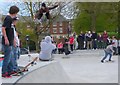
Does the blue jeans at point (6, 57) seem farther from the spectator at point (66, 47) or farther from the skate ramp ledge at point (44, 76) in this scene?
the spectator at point (66, 47)

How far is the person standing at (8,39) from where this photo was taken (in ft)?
22.1

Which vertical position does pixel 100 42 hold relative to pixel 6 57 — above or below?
below

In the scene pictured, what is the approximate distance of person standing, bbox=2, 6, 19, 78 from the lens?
22.1ft

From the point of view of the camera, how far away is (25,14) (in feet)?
116

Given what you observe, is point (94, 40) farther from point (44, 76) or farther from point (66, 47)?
point (44, 76)

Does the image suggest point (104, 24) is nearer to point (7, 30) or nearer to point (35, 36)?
point (35, 36)

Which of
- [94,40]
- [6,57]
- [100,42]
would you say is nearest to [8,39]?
[6,57]

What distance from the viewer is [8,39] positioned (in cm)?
686

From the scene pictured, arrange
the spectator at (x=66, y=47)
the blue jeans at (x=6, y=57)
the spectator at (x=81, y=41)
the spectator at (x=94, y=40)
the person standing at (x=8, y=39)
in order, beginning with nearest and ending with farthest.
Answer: the person standing at (x=8, y=39) → the blue jeans at (x=6, y=57) → the spectator at (x=66, y=47) → the spectator at (x=94, y=40) → the spectator at (x=81, y=41)

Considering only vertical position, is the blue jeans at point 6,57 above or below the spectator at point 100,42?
above

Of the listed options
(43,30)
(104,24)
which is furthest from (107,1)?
(104,24)

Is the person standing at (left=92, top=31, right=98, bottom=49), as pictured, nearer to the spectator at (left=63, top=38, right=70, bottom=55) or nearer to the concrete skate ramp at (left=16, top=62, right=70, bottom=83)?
the spectator at (left=63, top=38, right=70, bottom=55)

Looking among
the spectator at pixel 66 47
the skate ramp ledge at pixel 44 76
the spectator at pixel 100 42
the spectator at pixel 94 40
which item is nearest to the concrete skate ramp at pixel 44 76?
the skate ramp ledge at pixel 44 76

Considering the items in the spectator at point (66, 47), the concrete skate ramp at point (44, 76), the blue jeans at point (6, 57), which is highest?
the blue jeans at point (6, 57)
